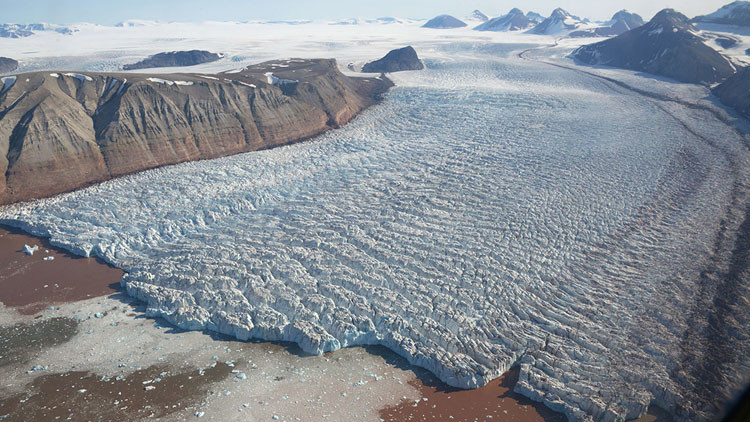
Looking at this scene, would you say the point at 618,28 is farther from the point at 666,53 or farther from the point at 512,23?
the point at 666,53

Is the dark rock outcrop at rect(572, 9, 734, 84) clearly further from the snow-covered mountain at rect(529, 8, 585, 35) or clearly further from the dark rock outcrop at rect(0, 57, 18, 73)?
the dark rock outcrop at rect(0, 57, 18, 73)

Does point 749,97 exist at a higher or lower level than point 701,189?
higher

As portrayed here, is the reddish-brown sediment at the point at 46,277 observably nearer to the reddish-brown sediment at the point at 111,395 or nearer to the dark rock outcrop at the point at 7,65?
the reddish-brown sediment at the point at 111,395

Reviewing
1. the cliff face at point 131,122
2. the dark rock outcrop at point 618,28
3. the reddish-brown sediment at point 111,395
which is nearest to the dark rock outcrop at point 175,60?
the cliff face at point 131,122

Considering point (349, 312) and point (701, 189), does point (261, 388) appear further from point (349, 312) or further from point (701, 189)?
point (701, 189)

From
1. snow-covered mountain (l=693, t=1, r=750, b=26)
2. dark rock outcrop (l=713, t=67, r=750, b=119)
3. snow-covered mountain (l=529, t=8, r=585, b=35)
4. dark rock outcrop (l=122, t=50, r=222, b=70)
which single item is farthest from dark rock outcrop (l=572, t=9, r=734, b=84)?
dark rock outcrop (l=122, t=50, r=222, b=70)

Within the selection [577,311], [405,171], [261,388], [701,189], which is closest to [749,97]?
[701,189]
